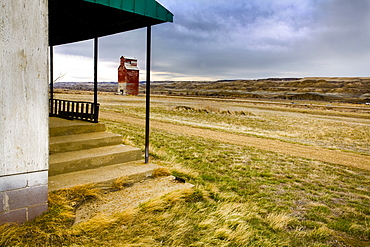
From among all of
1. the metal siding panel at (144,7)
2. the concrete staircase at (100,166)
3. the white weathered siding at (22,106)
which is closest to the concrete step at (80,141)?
the concrete staircase at (100,166)

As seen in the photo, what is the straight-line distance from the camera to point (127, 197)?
14.3 feet

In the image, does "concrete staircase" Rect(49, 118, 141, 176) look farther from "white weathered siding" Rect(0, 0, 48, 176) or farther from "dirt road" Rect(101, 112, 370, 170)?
"dirt road" Rect(101, 112, 370, 170)

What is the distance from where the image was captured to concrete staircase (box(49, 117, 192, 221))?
4.54 meters

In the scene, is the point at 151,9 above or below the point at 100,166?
above

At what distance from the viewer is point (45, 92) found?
3393 millimetres

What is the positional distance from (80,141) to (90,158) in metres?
0.65

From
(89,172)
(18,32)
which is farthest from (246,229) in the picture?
(18,32)

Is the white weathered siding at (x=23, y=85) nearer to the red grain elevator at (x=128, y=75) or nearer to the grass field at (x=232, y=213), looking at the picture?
the grass field at (x=232, y=213)

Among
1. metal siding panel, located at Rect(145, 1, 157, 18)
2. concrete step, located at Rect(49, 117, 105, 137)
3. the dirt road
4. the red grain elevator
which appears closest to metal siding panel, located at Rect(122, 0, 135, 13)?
metal siding panel, located at Rect(145, 1, 157, 18)

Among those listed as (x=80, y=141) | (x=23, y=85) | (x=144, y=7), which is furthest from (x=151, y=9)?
(x=80, y=141)

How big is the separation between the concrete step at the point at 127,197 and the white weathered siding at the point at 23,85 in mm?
936

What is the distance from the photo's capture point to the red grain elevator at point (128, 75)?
4200cm

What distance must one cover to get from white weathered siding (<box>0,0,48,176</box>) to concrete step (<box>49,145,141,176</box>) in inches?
55.3

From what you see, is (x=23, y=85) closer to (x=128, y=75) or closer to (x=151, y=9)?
(x=151, y=9)
